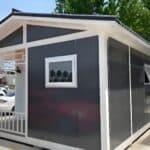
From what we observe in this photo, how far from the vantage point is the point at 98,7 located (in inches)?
845

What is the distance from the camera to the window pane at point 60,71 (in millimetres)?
6648

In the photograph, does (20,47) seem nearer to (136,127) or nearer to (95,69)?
(95,69)

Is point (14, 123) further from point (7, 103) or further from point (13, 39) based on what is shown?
point (7, 103)

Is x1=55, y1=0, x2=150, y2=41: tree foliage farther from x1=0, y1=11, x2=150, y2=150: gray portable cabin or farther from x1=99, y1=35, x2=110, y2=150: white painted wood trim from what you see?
x1=99, y1=35, x2=110, y2=150: white painted wood trim

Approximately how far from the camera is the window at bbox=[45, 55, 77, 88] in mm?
6539

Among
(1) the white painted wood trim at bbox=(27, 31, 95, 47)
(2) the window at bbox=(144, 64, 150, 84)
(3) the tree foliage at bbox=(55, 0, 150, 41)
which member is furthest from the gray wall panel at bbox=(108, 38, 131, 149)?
(3) the tree foliage at bbox=(55, 0, 150, 41)

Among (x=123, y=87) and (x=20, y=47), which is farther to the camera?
(x=20, y=47)

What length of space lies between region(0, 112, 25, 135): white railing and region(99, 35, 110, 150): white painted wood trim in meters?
3.02

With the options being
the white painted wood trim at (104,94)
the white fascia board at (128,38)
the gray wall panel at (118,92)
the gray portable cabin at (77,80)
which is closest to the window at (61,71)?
the gray portable cabin at (77,80)

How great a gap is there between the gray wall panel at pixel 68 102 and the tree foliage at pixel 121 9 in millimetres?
13808

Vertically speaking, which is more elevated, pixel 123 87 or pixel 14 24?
pixel 14 24

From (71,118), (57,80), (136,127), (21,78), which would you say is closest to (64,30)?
(57,80)

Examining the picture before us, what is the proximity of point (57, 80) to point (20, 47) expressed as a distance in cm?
194

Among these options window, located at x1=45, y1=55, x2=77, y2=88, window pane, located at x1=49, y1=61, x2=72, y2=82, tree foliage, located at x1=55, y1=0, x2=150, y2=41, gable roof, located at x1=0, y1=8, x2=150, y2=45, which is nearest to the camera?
gable roof, located at x1=0, y1=8, x2=150, y2=45
